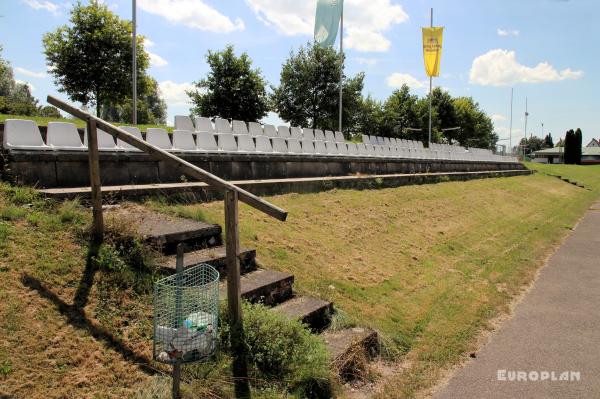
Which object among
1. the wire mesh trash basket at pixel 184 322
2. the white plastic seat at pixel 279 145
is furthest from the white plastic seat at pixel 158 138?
the wire mesh trash basket at pixel 184 322

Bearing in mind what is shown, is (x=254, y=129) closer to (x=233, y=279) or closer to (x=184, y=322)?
(x=233, y=279)

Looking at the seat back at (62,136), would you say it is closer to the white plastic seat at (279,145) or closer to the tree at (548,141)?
the white plastic seat at (279,145)

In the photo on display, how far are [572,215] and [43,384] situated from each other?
1807cm

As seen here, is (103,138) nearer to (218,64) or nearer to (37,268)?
(37,268)

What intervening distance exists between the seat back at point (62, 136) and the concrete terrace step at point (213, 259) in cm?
294

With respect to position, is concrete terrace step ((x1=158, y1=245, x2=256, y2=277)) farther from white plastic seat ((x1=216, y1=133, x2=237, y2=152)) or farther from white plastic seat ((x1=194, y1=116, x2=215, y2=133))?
white plastic seat ((x1=194, y1=116, x2=215, y2=133))

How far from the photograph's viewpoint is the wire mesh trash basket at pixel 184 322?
8.98 ft

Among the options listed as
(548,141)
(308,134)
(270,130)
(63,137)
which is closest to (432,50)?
(308,134)

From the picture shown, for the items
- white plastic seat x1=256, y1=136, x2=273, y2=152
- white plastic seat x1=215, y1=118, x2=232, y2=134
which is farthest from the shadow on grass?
white plastic seat x1=215, y1=118, x2=232, y2=134

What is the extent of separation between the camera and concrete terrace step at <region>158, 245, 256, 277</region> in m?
4.17

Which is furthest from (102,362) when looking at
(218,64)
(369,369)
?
(218,64)

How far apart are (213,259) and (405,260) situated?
4043 mm

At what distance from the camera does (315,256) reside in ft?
20.2

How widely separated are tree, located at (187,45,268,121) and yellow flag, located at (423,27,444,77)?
1060cm
